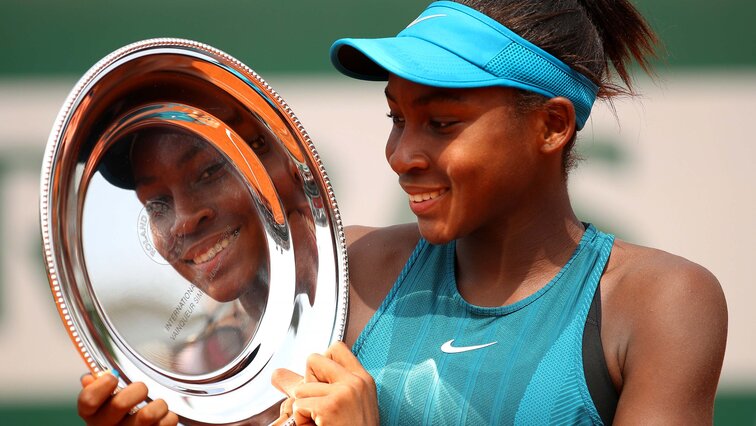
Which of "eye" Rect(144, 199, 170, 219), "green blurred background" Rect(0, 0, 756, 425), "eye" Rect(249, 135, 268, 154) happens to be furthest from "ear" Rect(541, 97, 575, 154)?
"green blurred background" Rect(0, 0, 756, 425)

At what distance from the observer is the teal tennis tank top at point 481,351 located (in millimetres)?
1371

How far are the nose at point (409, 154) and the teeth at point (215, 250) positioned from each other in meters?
0.29

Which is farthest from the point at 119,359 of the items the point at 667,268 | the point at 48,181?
the point at 667,268

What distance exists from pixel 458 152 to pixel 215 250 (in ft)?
1.34

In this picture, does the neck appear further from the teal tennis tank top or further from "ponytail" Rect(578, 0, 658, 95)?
"ponytail" Rect(578, 0, 658, 95)

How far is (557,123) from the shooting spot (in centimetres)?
148

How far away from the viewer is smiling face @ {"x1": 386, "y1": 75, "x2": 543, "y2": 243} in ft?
4.59

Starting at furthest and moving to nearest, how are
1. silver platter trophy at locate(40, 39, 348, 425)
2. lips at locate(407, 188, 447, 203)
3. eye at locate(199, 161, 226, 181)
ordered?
eye at locate(199, 161, 226, 181) → lips at locate(407, 188, 447, 203) → silver platter trophy at locate(40, 39, 348, 425)

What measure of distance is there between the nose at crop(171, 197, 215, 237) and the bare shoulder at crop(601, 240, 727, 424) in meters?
0.60

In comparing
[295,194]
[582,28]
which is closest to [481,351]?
[295,194]

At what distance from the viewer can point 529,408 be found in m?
1.37

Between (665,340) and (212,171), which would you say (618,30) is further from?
(212,171)

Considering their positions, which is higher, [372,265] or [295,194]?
[295,194]

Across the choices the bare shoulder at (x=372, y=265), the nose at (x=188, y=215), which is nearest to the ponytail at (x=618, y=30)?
the bare shoulder at (x=372, y=265)
